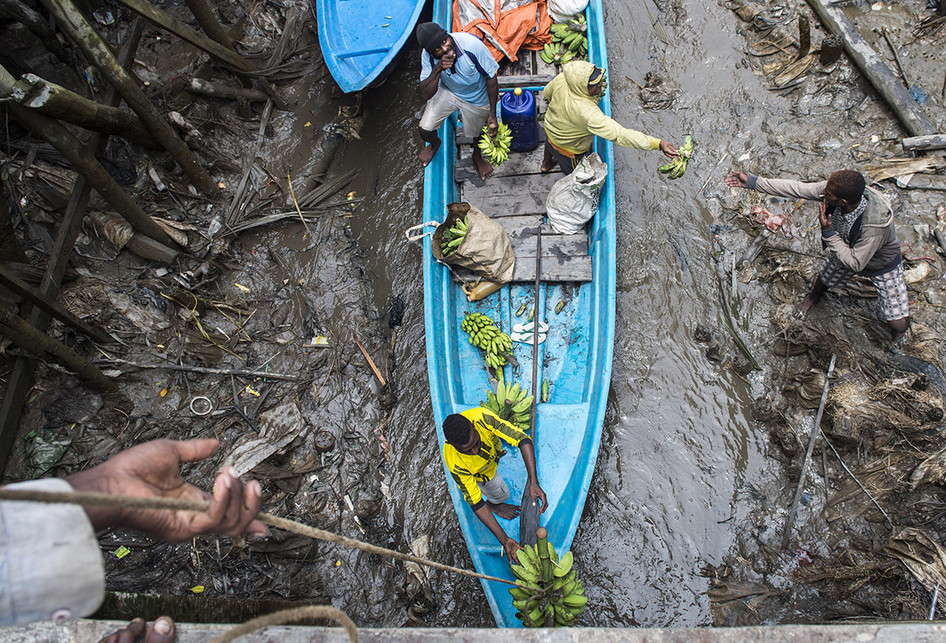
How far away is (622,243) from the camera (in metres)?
6.62

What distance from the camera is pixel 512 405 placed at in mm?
4574

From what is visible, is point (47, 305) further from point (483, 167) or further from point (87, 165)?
point (483, 167)

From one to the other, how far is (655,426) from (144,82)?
8121 mm

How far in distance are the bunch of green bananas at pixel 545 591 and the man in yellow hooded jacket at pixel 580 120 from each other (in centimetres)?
365

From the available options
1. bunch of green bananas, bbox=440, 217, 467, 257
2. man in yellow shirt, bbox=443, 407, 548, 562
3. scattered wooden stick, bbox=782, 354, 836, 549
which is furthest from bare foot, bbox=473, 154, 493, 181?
scattered wooden stick, bbox=782, 354, 836, 549

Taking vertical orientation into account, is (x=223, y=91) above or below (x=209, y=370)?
above

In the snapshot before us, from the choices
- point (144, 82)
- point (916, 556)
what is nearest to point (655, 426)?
point (916, 556)

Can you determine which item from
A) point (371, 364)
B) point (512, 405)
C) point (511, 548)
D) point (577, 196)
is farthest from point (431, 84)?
point (511, 548)

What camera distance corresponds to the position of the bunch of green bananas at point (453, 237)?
5211 millimetres

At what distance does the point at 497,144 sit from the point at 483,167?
0.37 metres

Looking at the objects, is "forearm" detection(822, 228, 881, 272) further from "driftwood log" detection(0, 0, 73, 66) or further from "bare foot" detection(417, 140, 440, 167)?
"driftwood log" detection(0, 0, 73, 66)

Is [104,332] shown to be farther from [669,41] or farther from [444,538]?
[669,41]

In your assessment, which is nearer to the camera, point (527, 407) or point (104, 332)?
point (527, 407)

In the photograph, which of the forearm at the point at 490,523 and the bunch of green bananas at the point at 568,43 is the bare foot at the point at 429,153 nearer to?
the bunch of green bananas at the point at 568,43
